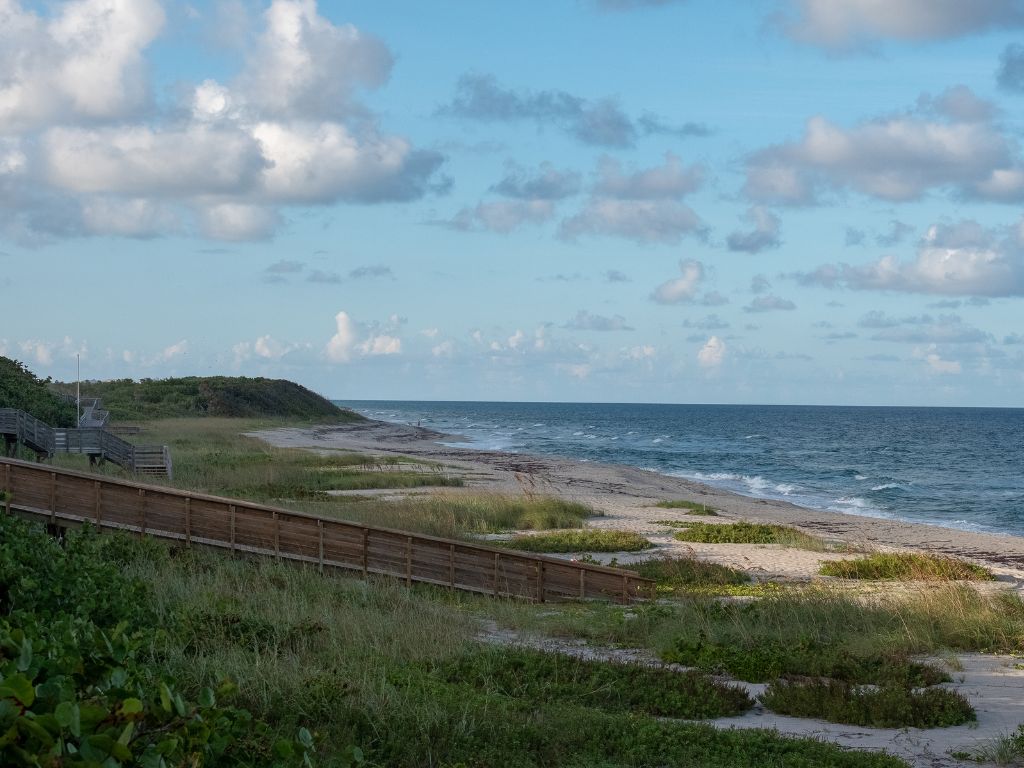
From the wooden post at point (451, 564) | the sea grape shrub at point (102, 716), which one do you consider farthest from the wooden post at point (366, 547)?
the sea grape shrub at point (102, 716)

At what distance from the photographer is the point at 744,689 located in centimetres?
1066

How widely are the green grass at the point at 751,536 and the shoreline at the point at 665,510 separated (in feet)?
3.20

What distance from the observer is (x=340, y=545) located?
18531 mm

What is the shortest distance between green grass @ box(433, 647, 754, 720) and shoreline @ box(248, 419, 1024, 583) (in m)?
13.7

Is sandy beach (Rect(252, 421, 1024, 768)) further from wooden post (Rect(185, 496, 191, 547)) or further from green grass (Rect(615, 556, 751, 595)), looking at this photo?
wooden post (Rect(185, 496, 191, 547))

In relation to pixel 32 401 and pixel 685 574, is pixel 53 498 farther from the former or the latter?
pixel 32 401

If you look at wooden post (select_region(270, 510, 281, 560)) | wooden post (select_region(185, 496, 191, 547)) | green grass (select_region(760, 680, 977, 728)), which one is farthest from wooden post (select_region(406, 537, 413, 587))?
green grass (select_region(760, 680, 977, 728))

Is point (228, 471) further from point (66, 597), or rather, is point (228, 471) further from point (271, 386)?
point (271, 386)

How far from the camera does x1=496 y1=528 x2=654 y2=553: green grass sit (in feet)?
81.2

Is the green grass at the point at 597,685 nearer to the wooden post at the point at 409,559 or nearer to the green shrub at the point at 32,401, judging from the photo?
the wooden post at the point at 409,559

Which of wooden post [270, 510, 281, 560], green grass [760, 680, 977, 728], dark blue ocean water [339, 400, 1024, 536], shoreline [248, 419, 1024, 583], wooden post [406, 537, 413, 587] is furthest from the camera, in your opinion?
dark blue ocean water [339, 400, 1024, 536]

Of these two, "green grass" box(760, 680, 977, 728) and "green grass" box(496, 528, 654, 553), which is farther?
"green grass" box(496, 528, 654, 553)

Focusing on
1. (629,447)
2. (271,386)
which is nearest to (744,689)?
(629,447)

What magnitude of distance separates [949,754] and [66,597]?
23.9 ft
